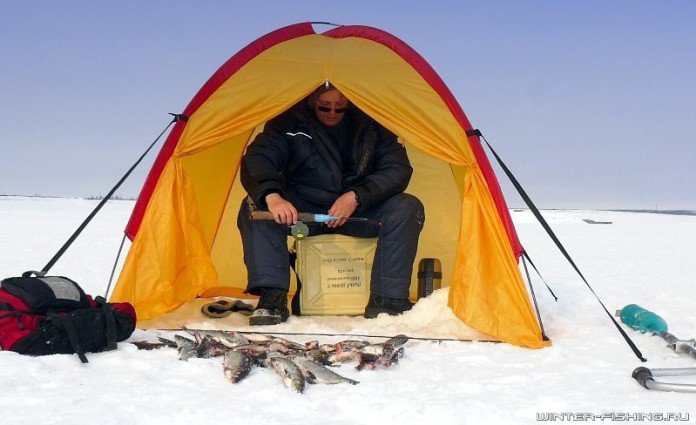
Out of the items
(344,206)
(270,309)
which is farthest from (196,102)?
(270,309)

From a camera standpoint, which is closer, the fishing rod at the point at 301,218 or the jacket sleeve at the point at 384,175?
the fishing rod at the point at 301,218

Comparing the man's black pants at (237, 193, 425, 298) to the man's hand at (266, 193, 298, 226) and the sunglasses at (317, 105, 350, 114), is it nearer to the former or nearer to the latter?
the man's hand at (266, 193, 298, 226)

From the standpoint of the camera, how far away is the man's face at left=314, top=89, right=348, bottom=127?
172 inches

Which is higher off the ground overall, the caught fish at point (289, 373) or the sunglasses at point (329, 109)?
the sunglasses at point (329, 109)

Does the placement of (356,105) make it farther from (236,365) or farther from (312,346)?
(236,365)

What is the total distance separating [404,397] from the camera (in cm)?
249

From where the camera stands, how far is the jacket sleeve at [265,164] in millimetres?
4047

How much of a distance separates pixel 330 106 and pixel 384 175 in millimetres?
643

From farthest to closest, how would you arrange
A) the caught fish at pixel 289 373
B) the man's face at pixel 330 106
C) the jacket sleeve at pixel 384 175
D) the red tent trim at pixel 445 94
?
the man's face at pixel 330 106 < the jacket sleeve at pixel 384 175 < the red tent trim at pixel 445 94 < the caught fish at pixel 289 373

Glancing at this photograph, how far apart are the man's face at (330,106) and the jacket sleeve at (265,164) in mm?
322

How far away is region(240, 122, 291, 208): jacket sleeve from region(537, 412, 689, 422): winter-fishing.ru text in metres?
2.31

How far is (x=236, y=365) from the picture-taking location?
8.83 feet

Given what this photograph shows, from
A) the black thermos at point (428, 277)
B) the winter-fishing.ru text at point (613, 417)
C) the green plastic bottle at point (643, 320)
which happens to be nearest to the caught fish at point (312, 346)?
the winter-fishing.ru text at point (613, 417)

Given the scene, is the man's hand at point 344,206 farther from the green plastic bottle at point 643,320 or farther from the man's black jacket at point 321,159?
the green plastic bottle at point 643,320
